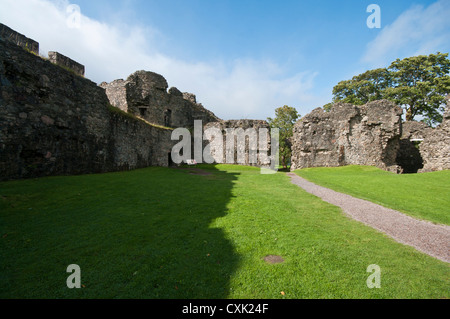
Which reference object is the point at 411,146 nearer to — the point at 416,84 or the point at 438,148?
the point at 438,148

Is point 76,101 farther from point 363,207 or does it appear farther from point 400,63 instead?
point 400,63

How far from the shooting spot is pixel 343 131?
2281 cm

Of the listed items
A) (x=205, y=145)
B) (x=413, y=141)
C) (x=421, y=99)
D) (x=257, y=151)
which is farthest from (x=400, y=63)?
(x=205, y=145)

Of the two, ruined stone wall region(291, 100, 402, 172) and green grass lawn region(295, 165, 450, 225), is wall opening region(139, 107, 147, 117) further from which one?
green grass lawn region(295, 165, 450, 225)

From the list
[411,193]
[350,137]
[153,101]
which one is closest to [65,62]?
[153,101]

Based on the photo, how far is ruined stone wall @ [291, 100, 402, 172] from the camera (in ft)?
67.3

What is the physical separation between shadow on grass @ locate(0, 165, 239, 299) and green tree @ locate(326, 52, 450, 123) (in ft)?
116

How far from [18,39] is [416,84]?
4509 centimetres

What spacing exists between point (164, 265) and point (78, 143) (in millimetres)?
11359

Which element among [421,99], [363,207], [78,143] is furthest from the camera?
[421,99]

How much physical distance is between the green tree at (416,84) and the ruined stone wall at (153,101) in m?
29.7

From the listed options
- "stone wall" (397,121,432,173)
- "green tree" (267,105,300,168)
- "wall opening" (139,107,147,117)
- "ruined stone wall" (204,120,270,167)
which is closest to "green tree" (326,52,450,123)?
"stone wall" (397,121,432,173)

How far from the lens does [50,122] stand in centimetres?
1027
